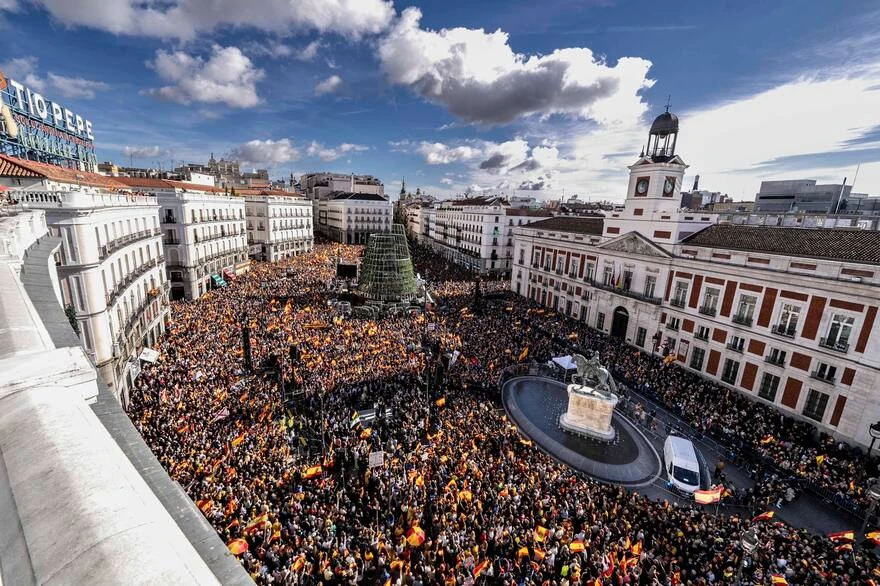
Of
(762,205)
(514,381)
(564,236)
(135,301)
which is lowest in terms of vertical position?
(514,381)

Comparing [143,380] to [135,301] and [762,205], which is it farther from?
[762,205]

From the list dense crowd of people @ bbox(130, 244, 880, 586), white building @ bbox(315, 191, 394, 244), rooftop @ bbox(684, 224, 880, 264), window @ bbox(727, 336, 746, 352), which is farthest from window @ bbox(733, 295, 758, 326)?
white building @ bbox(315, 191, 394, 244)

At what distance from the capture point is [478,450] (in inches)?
757

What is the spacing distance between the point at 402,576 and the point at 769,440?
21732 millimetres

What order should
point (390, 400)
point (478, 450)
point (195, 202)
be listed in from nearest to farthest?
point (478, 450) → point (390, 400) → point (195, 202)

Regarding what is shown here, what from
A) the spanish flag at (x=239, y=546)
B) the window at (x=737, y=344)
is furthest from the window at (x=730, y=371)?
the spanish flag at (x=239, y=546)

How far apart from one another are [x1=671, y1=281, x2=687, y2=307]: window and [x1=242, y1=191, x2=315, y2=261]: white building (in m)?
62.3

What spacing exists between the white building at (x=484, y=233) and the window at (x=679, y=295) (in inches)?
1145

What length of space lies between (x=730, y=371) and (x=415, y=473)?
25.7 metres

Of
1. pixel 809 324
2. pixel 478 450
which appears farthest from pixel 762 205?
pixel 478 450

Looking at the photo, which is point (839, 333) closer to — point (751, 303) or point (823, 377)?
point (823, 377)

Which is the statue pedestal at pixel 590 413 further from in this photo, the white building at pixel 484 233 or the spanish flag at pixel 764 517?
the white building at pixel 484 233

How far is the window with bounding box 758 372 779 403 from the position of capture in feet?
87.6

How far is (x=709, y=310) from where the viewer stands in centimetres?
3109
